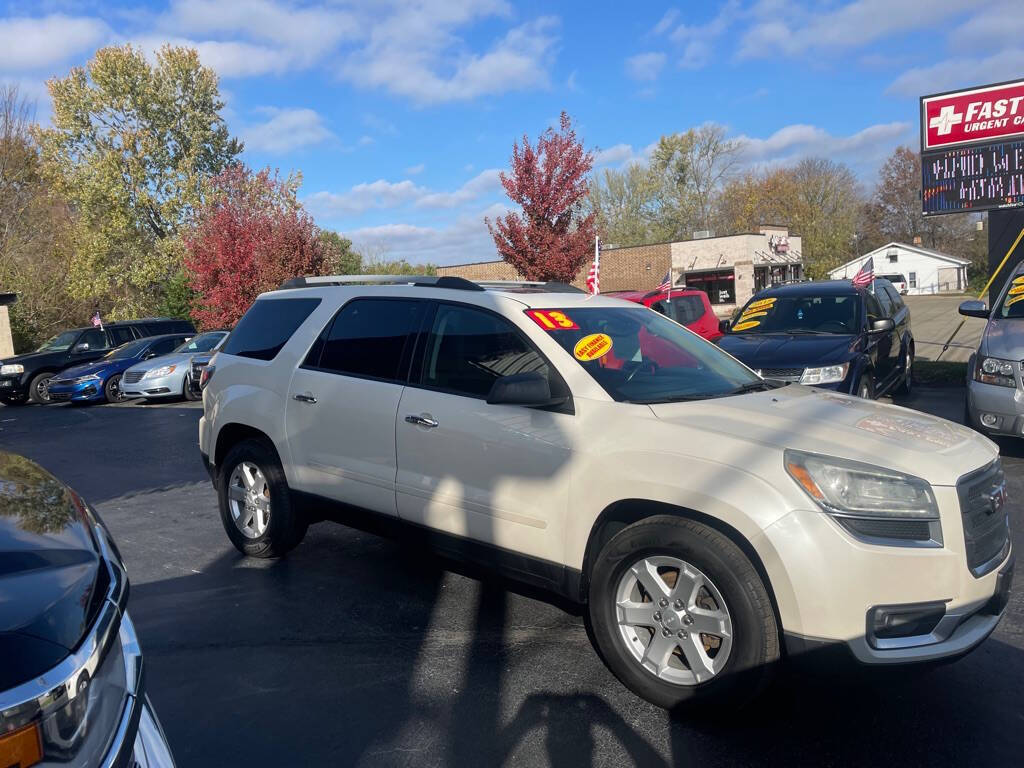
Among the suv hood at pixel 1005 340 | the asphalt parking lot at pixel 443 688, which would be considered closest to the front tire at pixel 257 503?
the asphalt parking lot at pixel 443 688

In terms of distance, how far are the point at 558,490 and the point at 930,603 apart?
1.60m

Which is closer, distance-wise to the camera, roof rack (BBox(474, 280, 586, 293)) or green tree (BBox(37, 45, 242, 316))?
roof rack (BBox(474, 280, 586, 293))

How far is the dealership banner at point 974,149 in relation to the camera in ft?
43.5

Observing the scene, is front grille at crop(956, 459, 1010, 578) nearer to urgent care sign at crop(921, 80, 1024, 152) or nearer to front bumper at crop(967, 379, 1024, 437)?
front bumper at crop(967, 379, 1024, 437)

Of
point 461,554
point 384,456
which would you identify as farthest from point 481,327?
point 461,554

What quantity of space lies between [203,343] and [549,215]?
37.2 feet

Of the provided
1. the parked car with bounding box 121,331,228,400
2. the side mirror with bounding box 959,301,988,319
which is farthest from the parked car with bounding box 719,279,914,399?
the parked car with bounding box 121,331,228,400

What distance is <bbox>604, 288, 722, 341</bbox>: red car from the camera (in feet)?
47.3

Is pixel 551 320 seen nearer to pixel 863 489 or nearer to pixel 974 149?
pixel 863 489

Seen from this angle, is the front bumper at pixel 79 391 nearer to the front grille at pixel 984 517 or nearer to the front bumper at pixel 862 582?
the front bumper at pixel 862 582

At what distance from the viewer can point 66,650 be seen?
1703 millimetres

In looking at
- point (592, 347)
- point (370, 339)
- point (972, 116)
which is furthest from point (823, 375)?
point (972, 116)

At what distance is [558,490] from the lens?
379cm

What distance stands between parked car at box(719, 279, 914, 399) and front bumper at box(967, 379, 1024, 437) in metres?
1.20
